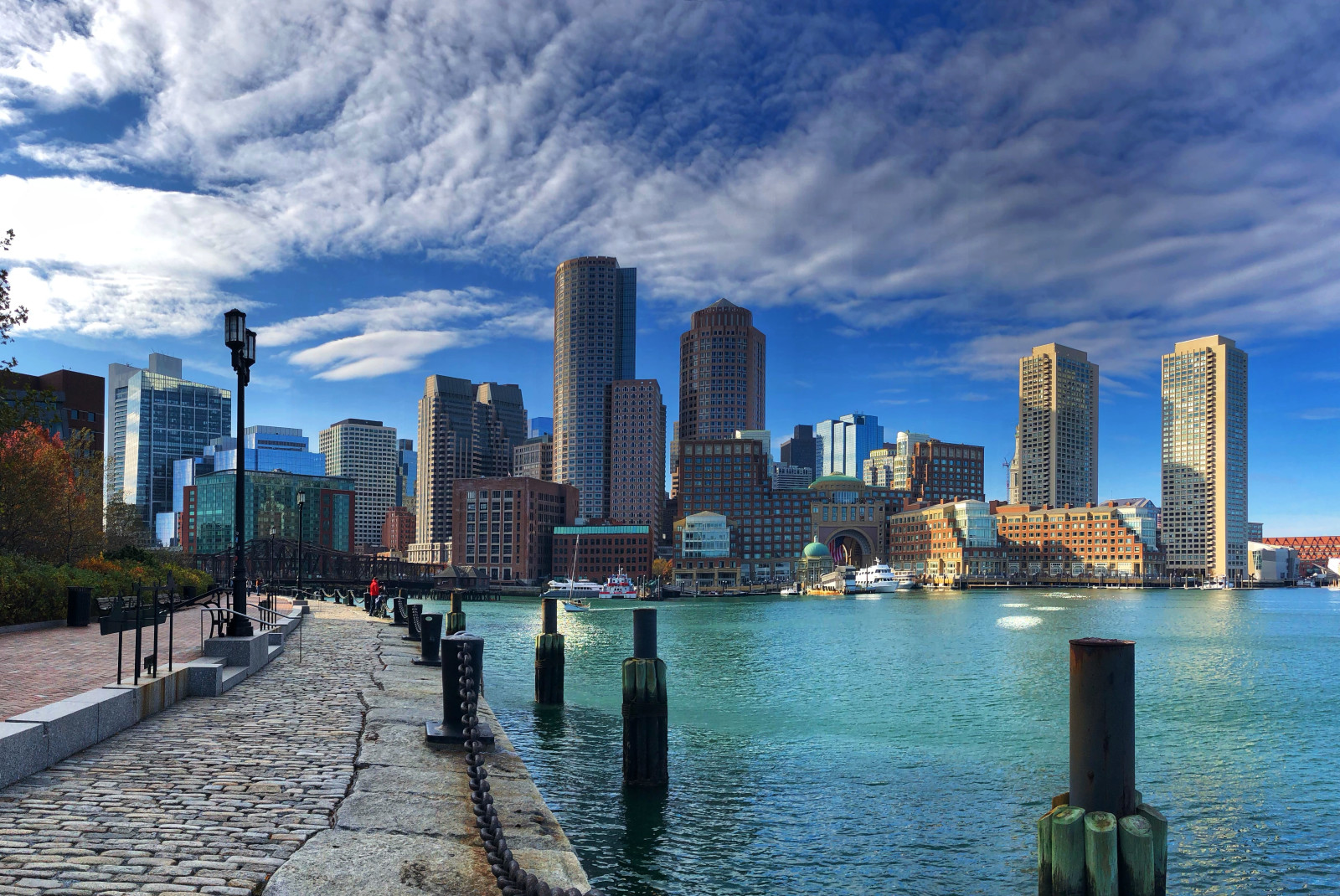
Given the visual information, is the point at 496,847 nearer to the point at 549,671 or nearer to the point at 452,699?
the point at 452,699

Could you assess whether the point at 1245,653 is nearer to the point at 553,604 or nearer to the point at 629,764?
the point at 553,604

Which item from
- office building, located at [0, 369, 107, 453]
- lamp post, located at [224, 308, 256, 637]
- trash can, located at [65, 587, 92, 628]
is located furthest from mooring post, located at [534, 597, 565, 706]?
office building, located at [0, 369, 107, 453]

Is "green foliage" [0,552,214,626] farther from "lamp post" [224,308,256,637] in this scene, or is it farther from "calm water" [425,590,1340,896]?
"calm water" [425,590,1340,896]

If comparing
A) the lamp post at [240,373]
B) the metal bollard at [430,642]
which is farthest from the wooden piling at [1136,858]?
the metal bollard at [430,642]

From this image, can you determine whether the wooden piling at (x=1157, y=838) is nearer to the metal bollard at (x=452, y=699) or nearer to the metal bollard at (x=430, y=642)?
the metal bollard at (x=452, y=699)

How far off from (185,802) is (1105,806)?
979 centimetres

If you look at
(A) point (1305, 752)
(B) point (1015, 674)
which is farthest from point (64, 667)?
(B) point (1015, 674)

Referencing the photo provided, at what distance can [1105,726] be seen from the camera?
918 centimetres

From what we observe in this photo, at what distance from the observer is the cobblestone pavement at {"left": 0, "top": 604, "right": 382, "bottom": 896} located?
7762 mm

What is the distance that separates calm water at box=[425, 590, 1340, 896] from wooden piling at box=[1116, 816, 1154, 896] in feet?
20.9

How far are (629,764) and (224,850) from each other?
12.5 metres

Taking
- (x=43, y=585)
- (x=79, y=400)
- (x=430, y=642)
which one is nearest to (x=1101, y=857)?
(x=430, y=642)

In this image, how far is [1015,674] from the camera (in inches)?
1780

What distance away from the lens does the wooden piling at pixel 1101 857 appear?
9000 mm
